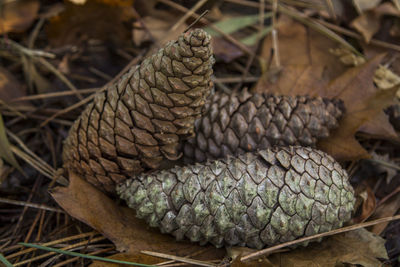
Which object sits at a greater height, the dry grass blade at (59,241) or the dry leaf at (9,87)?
the dry leaf at (9,87)

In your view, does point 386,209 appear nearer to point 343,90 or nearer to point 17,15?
point 343,90

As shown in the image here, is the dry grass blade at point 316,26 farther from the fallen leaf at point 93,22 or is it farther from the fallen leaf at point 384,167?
the fallen leaf at point 93,22

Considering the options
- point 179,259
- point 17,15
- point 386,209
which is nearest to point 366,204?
point 386,209

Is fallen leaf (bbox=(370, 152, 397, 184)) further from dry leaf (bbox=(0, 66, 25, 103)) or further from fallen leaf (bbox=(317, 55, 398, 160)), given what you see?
dry leaf (bbox=(0, 66, 25, 103))

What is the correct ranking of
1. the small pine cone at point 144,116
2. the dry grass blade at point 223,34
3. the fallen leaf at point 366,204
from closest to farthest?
the small pine cone at point 144,116 < the fallen leaf at point 366,204 < the dry grass blade at point 223,34

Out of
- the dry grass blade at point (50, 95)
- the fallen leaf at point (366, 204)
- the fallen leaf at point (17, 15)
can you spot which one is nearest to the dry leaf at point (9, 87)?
the dry grass blade at point (50, 95)
